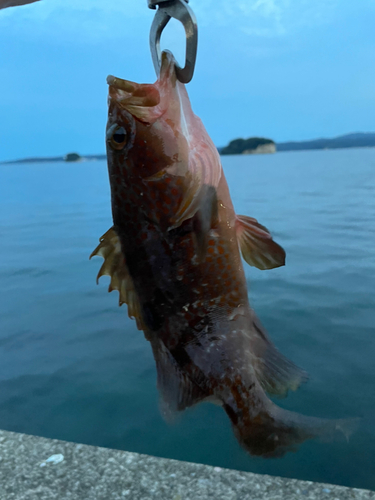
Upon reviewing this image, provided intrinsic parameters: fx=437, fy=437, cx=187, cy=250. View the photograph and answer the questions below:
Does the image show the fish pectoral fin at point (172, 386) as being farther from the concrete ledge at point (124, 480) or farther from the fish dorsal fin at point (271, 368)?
the concrete ledge at point (124, 480)

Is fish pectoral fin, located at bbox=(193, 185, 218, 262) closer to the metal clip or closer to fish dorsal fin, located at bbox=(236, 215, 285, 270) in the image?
fish dorsal fin, located at bbox=(236, 215, 285, 270)

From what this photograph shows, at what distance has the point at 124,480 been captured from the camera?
9.05 feet

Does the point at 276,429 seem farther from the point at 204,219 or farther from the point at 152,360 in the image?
the point at 152,360

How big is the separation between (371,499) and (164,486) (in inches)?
47.5

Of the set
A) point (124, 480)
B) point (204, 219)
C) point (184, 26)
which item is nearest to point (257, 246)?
point (204, 219)

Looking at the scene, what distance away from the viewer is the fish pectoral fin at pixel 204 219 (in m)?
1.56

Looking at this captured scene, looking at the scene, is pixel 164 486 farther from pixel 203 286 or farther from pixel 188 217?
pixel 188 217

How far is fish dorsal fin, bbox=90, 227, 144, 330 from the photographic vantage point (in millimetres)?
1583

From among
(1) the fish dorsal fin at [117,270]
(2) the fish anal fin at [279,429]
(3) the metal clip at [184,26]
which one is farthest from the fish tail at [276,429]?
(3) the metal clip at [184,26]

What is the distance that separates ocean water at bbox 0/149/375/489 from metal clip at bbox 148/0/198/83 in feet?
2.77

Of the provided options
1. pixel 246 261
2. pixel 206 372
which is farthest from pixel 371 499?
pixel 246 261

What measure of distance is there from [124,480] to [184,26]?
2607mm

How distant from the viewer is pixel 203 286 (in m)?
1.61

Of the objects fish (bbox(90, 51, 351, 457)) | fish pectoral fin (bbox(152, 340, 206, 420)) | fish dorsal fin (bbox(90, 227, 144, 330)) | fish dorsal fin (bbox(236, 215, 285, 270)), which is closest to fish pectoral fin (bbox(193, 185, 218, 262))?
fish (bbox(90, 51, 351, 457))
